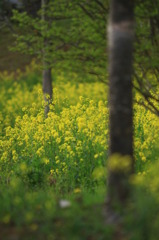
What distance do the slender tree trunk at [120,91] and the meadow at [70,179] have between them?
0.73ft

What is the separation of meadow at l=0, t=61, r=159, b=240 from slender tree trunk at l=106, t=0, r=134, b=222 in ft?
0.73

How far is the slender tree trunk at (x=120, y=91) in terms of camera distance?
4668mm

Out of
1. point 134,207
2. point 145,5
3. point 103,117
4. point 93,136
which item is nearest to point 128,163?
point 134,207

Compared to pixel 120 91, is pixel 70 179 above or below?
below

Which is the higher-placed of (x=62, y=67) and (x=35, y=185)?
(x=62, y=67)

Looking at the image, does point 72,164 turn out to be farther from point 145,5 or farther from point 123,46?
point 123,46

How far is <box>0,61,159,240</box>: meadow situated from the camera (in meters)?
4.32

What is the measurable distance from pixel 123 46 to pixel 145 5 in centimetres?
240

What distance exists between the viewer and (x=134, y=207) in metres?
4.31

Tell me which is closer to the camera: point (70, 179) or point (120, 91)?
point (120, 91)

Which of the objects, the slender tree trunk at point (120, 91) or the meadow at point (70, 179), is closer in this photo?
the meadow at point (70, 179)

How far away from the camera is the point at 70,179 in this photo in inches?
318

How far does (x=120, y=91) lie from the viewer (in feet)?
15.3

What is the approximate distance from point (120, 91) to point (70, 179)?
3.74m
